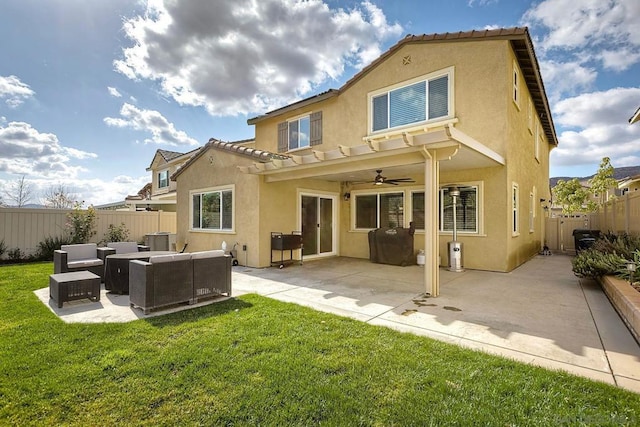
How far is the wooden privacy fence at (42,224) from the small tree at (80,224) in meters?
0.28

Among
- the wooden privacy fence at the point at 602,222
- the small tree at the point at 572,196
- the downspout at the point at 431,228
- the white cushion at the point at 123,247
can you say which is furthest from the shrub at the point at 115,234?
the small tree at the point at 572,196

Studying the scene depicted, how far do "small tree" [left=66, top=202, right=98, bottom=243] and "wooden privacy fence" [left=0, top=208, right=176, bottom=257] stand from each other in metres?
0.28

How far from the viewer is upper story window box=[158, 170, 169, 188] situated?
2542cm

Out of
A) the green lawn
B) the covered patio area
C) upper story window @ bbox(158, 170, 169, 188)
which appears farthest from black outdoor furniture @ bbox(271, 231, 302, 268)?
upper story window @ bbox(158, 170, 169, 188)

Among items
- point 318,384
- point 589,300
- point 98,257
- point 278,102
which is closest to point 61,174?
point 278,102

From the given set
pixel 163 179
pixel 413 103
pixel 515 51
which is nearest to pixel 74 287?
pixel 413 103

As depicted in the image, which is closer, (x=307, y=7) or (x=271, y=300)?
(x=271, y=300)

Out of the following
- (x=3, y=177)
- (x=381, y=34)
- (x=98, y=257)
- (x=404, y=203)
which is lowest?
(x=98, y=257)

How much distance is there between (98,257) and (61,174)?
24.0m

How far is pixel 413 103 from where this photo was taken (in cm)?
1040

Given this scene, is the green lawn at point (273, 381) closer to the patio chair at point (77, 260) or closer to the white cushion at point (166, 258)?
the white cushion at point (166, 258)

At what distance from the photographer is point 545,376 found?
3.00 metres

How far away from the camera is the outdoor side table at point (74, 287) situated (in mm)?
5332

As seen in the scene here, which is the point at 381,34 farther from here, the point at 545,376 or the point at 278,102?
the point at 545,376
